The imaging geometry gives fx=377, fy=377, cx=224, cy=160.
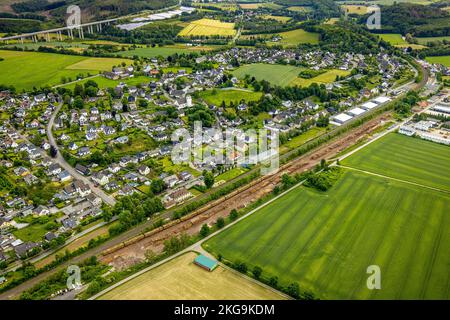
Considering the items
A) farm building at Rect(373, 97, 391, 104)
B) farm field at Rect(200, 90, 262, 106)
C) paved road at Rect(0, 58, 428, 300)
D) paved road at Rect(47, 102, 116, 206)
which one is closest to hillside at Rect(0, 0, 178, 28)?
farm field at Rect(200, 90, 262, 106)

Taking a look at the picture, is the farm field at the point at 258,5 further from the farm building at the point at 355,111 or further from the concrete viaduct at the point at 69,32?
the farm building at the point at 355,111

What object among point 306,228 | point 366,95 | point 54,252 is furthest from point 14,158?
point 366,95

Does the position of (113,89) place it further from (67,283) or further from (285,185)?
(67,283)

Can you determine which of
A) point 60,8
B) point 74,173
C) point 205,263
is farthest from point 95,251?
point 60,8

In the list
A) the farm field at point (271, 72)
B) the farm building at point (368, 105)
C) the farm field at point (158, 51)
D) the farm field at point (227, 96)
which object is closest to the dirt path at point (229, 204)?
Result: the farm building at point (368, 105)

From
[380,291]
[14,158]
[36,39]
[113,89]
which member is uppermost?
[36,39]
